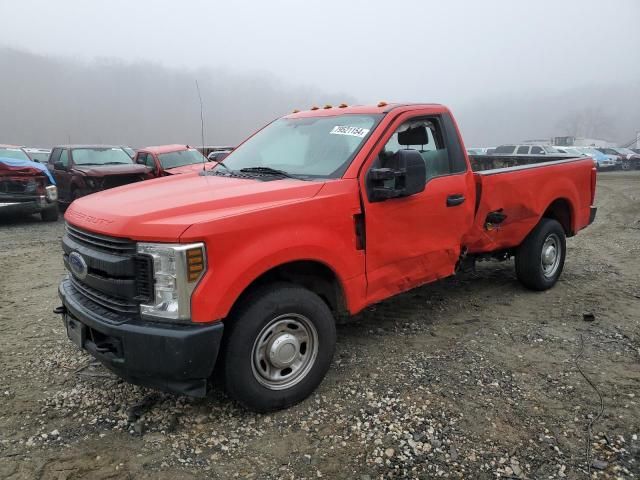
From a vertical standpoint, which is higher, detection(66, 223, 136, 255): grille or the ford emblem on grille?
detection(66, 223, 136, 255): grille

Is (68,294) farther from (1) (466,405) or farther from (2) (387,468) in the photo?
(1) (466,405)

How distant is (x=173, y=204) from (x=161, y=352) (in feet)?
2.82

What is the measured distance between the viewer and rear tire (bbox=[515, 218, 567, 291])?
5.36 metres

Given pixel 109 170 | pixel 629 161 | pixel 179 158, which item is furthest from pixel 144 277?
pixel 629 161

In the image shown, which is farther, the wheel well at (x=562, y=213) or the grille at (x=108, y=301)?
the wheel well at (x=562, y=213)

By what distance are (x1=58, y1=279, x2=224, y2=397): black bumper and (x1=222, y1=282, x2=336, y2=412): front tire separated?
177mm

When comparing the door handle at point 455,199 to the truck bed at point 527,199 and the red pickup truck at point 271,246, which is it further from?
the truck bed at point 527,199

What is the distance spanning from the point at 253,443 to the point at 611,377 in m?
2.58

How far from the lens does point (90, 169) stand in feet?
35.8

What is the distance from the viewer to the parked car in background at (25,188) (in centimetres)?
975

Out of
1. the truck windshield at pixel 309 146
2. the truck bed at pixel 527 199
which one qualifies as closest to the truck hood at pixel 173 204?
the truck windshield at pixel 309 146

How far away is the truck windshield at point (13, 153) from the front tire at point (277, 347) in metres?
10.5

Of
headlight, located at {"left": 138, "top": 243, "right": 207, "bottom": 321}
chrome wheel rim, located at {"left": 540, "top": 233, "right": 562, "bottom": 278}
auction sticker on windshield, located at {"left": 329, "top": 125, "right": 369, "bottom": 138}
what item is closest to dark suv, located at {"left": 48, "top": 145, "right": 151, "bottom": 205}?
auction sticker on windshield, located at {"left": 329, "top": 125, "right": 369, "bottom": 138}

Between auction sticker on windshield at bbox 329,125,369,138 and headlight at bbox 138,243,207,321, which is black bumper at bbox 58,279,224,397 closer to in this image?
headlight at bbox 138,243,207,321
